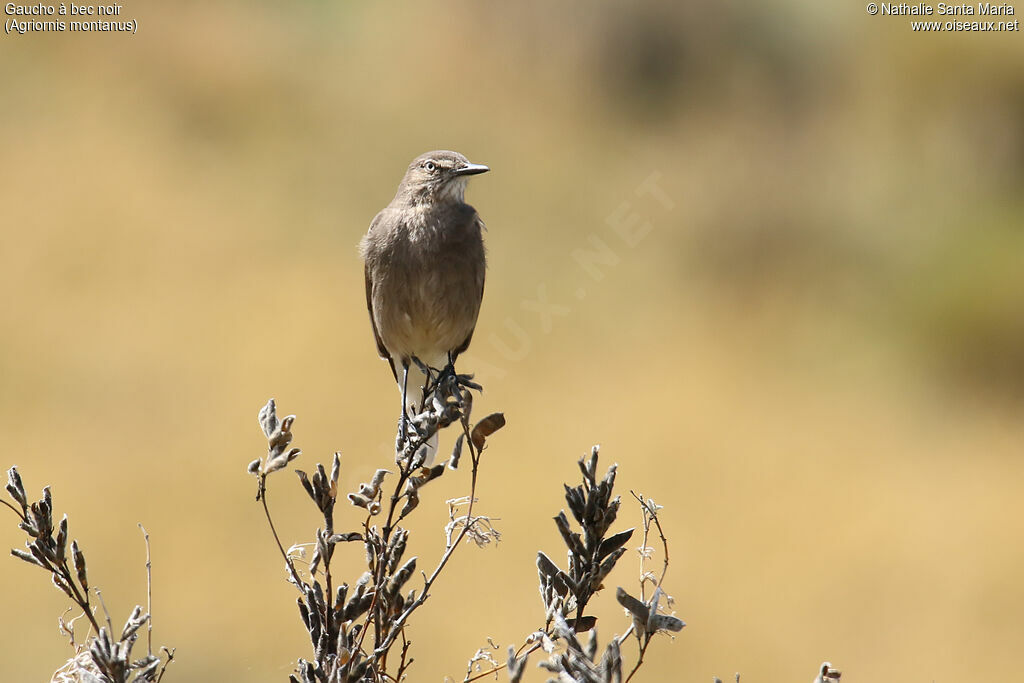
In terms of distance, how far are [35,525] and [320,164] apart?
1054cm

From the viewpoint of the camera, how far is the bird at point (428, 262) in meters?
5.05

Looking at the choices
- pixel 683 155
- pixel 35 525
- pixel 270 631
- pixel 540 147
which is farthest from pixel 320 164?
pixel 35 525

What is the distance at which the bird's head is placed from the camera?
5242 mm

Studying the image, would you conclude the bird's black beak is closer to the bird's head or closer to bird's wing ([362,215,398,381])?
the bird's head

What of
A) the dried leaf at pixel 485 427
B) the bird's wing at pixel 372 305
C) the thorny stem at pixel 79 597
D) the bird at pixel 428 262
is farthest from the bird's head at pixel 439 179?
the thorny stem at pixel 79 597

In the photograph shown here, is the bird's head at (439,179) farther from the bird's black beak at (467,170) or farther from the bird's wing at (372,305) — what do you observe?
the bird's wing at (372,305)

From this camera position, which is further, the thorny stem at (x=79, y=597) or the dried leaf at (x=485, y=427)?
the dried leaf at (x=485, y=427)

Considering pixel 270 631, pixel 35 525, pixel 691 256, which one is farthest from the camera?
pixel 691 256

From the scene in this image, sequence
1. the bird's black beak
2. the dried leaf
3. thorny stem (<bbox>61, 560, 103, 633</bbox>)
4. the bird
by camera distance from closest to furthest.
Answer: thorny stem (<bbox>61, 560, 103, 633</bbox>)
the dried leaf
the bird
the bird's black beak

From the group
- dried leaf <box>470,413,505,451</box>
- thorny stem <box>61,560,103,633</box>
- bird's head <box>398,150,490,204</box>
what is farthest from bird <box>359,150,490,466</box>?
thorny stem <box>61,560,103,633</box>

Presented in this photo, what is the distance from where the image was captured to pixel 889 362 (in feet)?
38.2

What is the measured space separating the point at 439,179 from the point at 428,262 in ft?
1.71

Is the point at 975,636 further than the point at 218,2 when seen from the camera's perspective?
No

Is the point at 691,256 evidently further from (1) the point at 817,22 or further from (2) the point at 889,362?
(1) the point at 817,22
